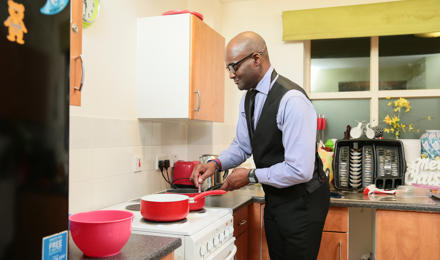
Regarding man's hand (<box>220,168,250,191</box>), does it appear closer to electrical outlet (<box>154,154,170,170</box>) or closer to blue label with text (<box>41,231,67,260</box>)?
electrical outlet (<box>154,154,170,170</box>)

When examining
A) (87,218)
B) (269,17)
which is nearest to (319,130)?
(269,17)

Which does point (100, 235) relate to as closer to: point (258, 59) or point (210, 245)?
point (210, 245)

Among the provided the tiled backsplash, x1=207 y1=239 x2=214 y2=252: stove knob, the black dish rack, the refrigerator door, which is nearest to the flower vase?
the black dish rack

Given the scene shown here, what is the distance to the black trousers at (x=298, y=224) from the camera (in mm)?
1771

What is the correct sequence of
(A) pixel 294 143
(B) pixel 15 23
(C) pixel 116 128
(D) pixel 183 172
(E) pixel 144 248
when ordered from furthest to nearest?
(D) pixel 183 172
(C) pixel 116 128
(A) pixel 294 143
(E) pixel 144 248
(B) pixel 15 23

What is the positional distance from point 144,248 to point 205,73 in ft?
4.72

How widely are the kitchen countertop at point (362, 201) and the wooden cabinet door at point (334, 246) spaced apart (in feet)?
0.61

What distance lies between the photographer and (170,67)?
229cm

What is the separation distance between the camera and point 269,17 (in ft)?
10.9

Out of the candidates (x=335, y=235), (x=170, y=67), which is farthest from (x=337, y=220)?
(x=170, y=67)

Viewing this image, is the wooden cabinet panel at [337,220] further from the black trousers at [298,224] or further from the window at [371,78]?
the window at [371,78]

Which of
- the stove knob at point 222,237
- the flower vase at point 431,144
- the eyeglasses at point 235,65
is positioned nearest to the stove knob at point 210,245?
the stove knob at point 222,237

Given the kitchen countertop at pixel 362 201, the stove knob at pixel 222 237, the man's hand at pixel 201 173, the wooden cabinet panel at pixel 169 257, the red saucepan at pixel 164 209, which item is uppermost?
the man's hand at pixel 201 173

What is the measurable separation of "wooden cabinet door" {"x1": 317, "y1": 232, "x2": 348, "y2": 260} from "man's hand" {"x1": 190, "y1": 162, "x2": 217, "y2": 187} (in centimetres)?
85
